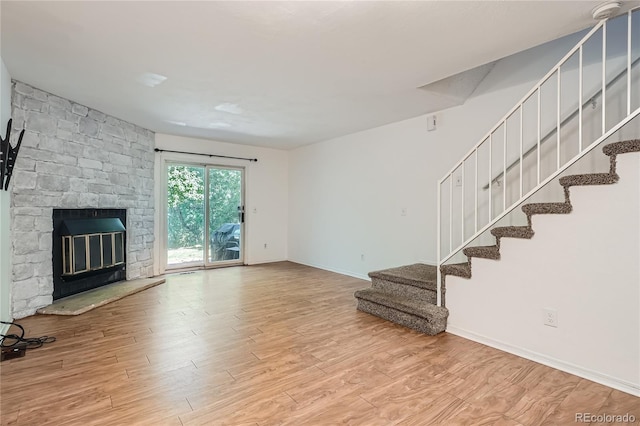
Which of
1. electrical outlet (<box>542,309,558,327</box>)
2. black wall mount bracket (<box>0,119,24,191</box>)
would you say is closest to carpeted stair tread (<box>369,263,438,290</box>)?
electrical outlet (<box>542,309,558,327</box>)

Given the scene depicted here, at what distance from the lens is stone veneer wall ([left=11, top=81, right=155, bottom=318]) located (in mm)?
3332

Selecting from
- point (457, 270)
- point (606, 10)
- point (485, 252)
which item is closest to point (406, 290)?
point (457, 270)

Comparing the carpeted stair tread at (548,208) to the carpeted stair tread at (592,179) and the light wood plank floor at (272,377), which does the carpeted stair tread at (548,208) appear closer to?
the carpeted stair tread at (592,179)

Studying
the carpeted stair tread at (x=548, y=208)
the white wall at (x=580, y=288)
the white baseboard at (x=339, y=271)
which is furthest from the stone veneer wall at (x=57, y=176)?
the carpeted stair tread at (x=548, y=208)

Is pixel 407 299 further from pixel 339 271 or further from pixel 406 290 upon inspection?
pixel 339 271

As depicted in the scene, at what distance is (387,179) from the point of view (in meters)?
4.93

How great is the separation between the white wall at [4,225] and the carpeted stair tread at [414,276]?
144 inches

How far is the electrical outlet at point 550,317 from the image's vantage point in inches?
92.8

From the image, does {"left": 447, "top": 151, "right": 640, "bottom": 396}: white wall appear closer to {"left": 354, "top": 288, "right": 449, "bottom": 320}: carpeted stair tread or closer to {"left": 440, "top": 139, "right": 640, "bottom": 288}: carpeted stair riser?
{"left": 440, "top": 139, "right": 640, "bottom": 288}: carpeted stair riser

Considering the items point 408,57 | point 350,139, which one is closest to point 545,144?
point 408,57

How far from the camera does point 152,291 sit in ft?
14.7

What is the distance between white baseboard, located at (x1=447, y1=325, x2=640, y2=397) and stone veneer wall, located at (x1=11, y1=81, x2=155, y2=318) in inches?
174
